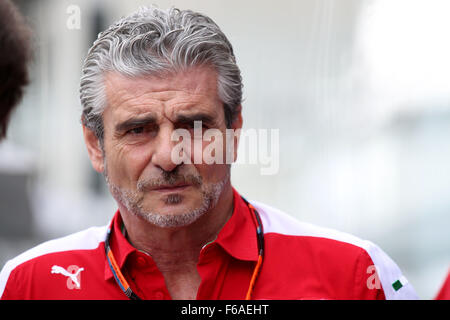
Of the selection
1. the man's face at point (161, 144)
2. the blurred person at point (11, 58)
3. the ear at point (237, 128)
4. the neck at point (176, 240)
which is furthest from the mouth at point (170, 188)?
the blurred person at point (11, 58)

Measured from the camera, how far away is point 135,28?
2.02 metres

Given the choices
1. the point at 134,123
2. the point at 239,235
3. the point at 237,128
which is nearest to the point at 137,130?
the point at 134,123

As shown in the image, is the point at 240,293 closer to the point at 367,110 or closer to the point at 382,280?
the point at 382,280

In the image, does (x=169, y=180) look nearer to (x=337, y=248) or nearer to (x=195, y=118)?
(x=195, y=118)

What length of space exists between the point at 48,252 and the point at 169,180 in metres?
0.57

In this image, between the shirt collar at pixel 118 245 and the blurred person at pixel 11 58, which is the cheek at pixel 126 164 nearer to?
the shirt collar at pixel 118 245

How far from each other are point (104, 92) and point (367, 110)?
7.73 ft

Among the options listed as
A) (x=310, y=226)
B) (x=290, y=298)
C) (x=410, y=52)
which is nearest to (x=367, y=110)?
(x=410, y=52)

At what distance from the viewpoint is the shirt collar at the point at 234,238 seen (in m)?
2.04

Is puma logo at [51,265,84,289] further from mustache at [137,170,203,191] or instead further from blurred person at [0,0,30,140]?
blurred person at [0,0,30,140]

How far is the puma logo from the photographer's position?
2.04 metres

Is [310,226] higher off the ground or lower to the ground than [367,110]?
lower

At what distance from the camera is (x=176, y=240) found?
2109 mm

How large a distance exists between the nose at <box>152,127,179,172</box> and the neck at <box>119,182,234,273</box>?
0.26 meters
